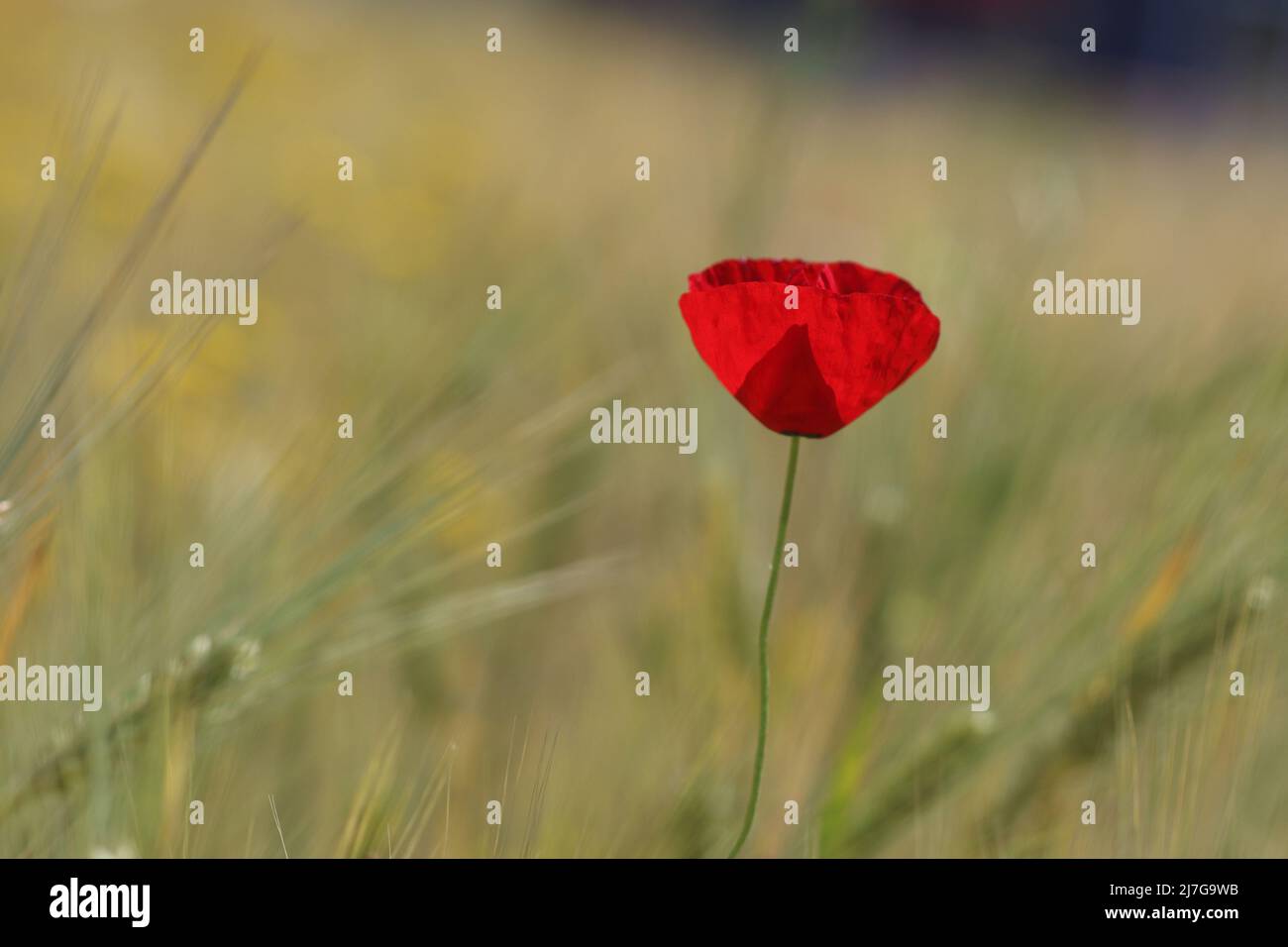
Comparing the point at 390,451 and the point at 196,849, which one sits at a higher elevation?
the point at 390,451

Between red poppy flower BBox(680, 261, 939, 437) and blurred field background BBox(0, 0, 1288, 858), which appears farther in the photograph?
blurred field background BBox(0, 0, 1288, 858)

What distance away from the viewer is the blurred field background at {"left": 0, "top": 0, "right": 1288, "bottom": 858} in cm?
41

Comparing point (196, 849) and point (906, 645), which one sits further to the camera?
point (906, 645)

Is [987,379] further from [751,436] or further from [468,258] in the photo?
[468,258]

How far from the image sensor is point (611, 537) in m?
0.74

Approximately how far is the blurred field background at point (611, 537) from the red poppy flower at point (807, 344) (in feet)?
0.48

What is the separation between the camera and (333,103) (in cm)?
117

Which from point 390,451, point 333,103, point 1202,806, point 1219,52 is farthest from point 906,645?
point 333,103

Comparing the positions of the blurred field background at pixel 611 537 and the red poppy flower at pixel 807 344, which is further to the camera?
the blurred field background at pixel 611 537

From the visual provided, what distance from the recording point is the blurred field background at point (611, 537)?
409mm

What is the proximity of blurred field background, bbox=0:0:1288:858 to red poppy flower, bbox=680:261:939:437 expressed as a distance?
0.48 ft

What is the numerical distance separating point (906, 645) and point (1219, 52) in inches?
25.8

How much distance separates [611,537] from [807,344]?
17.4 inches
